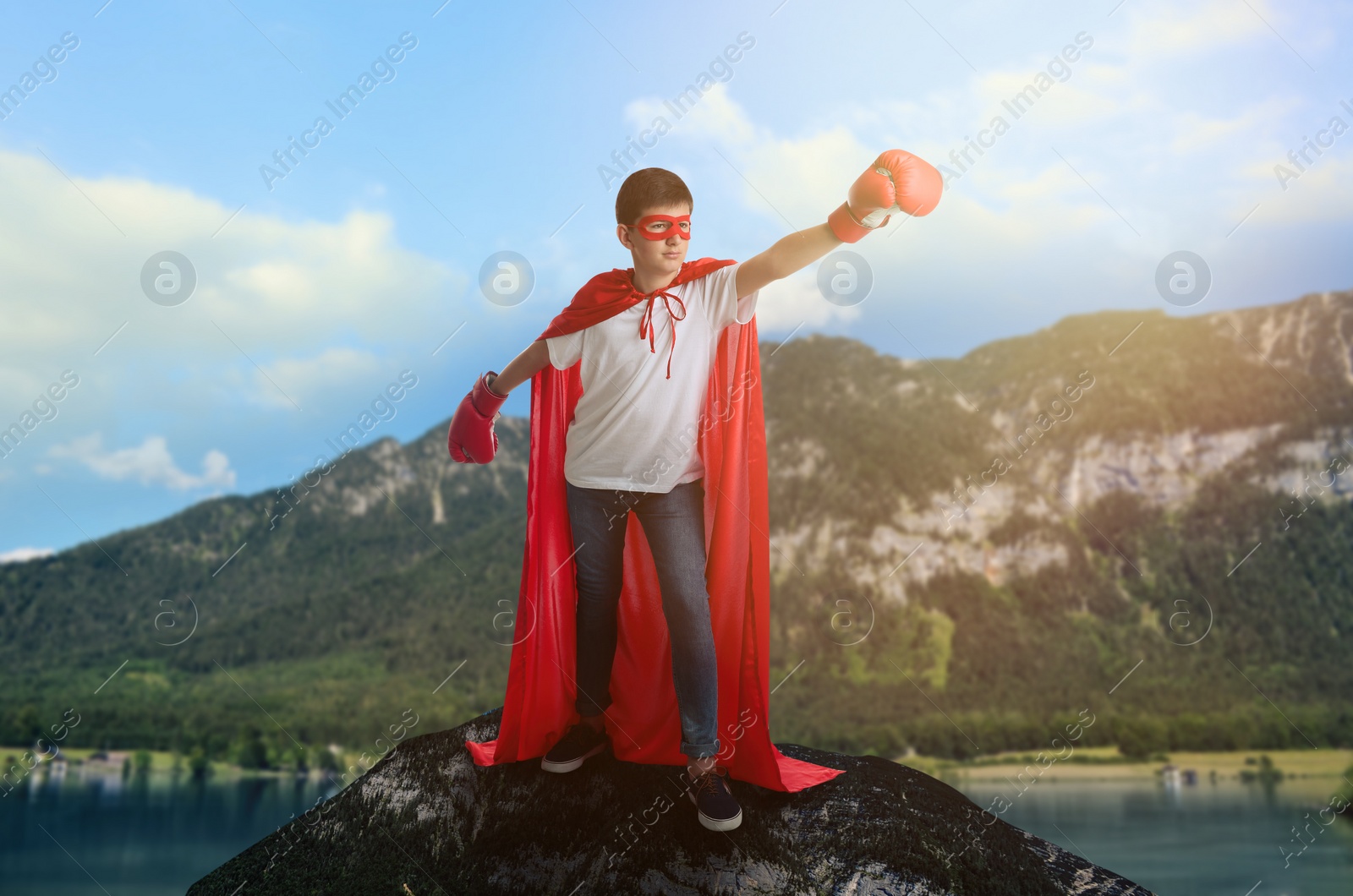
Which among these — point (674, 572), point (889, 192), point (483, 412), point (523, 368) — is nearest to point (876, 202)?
point (889, 192)

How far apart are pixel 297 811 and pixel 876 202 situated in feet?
95.0

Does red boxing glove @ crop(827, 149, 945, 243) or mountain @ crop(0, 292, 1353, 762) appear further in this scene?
mountain @ crop(0, 292, 1353, 762)

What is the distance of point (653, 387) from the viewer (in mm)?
3719

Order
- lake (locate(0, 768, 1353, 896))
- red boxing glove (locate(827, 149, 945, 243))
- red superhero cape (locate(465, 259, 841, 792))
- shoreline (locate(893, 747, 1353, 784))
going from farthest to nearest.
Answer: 1. shoreline (locate(893, 747, 1353, 784))
2. lake (locate(0, 768, 1353, 896))
3. red superhero cape (locate(465, 259, 841, 792))
4. red boxing glove (locate(827, 149, 945, 243))

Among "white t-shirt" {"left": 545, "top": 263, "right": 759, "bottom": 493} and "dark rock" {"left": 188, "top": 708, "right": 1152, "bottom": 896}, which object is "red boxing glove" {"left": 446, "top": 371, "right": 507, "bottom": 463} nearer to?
"white t-shirt" {"left": 545, "top": 263, "right": 759, "bottom": 493}

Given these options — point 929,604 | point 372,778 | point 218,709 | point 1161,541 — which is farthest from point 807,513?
point 372,778

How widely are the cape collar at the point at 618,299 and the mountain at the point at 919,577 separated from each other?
47.3 meters

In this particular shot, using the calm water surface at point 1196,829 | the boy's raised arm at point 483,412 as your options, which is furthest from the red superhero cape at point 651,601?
the calm water surface at point 1196,829

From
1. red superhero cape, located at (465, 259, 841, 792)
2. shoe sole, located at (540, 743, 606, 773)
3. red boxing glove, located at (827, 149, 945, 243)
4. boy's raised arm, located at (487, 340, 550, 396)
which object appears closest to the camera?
red boxing glove, located at (827, 149, 945, 243)

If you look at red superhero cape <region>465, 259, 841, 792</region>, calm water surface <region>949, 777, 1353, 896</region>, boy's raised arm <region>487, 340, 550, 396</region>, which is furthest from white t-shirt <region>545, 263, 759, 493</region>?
calm water surface <region>949, 777, 1353, 896</region>

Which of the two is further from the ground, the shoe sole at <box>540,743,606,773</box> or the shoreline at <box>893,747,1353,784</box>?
the shoe sole at <box>540,743,606,773</box>

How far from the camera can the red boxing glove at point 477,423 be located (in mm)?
4391

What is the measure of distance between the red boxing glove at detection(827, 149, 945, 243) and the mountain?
47.5 metres

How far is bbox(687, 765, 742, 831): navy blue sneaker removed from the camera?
368 cm
